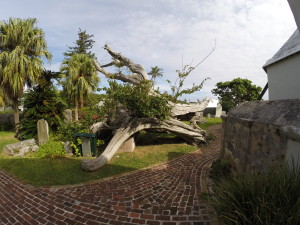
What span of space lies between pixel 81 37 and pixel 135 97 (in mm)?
31165

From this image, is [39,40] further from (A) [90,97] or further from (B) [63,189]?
(B) [63,189]

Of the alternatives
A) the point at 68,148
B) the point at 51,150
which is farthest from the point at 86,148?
the point at 51,150

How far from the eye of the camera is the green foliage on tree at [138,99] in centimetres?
725

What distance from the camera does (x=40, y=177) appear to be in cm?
531

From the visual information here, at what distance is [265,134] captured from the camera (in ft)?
11.3

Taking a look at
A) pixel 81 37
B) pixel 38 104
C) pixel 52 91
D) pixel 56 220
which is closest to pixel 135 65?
pixel 52 91

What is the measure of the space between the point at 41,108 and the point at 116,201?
8.26 meters

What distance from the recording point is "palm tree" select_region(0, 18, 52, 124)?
36.1ft

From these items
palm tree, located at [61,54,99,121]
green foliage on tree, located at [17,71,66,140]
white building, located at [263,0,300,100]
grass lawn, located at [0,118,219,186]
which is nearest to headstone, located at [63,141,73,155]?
grass lawn, located at [0,118,219,186]

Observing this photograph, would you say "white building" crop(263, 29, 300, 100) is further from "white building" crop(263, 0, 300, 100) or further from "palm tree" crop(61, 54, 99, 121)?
"palm tree" crop(61, 54, 99, 121)

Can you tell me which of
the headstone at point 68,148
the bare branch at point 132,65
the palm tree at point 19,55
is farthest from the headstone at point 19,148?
the bare branch at point 132,65

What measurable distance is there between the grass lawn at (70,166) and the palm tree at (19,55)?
5.03 meters

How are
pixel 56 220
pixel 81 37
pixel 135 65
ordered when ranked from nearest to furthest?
1. pixel 56 220
2. pixel 135 65
3. pixel 81 37

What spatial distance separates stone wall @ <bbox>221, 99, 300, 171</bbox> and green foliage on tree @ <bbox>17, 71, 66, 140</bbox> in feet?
30.8
